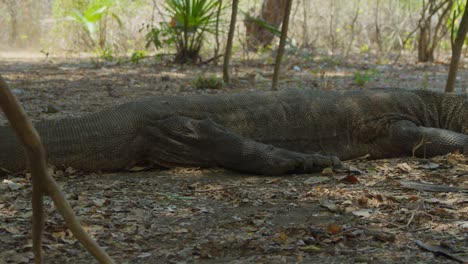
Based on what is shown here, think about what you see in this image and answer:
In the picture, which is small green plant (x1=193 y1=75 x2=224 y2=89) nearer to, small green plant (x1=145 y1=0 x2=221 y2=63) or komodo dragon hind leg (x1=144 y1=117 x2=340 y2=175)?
small green plant (x1=145 y1=0 x2=221 y2=63)

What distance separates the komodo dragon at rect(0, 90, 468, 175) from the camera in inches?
148

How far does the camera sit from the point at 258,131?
167 inches

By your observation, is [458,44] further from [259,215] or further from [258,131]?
[259,215]

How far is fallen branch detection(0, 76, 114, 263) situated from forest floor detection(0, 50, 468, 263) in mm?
776

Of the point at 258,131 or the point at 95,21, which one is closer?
the point at 258,131

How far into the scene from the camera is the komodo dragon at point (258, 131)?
375 centimetres

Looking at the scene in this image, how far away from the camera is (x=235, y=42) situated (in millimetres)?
12945

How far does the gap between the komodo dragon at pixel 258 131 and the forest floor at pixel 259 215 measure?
11 cm

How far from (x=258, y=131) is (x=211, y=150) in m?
0.47

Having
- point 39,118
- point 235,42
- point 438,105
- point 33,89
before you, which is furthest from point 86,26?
point 438,105

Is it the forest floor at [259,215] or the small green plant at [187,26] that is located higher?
the small green plant at [187,26]

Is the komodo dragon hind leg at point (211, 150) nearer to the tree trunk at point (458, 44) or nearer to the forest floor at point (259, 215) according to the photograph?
the forest floor at point (259, 215)

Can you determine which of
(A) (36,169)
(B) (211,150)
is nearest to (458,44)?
(B) (211,150)

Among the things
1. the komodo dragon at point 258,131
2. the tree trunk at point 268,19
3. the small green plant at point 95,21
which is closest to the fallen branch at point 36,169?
the komodo dragon at point 258,131
